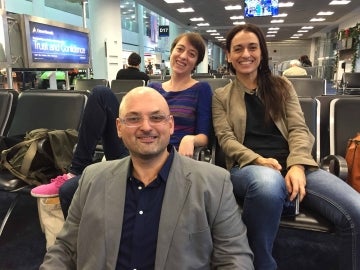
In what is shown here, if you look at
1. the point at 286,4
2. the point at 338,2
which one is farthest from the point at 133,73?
the point at 338,2

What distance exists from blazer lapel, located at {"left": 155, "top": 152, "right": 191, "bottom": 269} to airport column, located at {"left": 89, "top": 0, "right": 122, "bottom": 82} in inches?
303

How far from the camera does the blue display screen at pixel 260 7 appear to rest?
440 inches

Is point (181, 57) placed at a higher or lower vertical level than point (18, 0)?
lower

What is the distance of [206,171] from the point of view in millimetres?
1266

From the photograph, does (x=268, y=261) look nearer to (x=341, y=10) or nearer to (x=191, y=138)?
(x=191, y=138)

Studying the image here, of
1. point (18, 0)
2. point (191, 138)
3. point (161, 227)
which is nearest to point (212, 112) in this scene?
point (191, 138)

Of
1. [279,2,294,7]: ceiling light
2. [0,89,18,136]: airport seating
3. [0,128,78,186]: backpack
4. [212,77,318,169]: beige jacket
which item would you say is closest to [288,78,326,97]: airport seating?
[212,77,318,169]: beige jacket

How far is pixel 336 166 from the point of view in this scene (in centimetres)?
190

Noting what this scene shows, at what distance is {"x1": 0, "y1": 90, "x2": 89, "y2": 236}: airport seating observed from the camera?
2703 mm

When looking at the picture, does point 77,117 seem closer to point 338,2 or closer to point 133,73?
point 133,73

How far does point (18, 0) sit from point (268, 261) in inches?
471

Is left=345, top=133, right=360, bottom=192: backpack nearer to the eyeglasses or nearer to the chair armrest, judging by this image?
the chair armrest

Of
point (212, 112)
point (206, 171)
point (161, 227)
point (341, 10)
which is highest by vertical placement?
point (341, 10)

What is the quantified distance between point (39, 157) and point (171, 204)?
135cm
